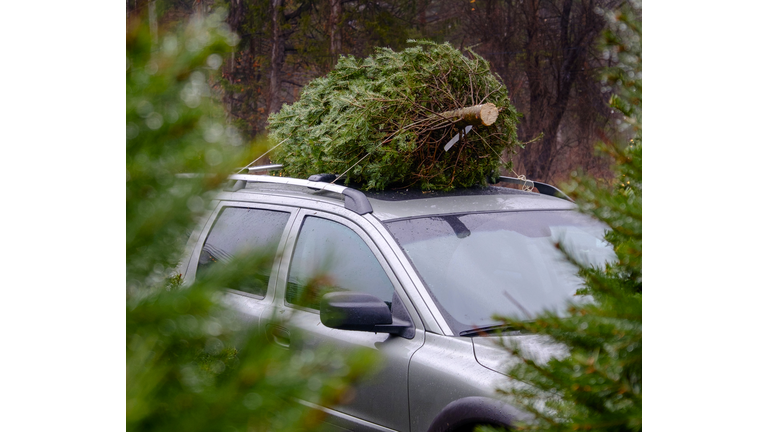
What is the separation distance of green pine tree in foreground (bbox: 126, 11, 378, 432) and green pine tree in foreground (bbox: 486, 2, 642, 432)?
595 millimetres

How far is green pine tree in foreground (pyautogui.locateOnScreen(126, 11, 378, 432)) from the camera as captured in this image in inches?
27.5

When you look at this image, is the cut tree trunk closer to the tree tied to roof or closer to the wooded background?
the tree tied to roof

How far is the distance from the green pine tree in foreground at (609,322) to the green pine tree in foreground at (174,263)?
59 centimetres

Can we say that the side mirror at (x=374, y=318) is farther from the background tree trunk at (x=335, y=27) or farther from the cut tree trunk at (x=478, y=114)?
the background tree trunk at (x=335, y=27)

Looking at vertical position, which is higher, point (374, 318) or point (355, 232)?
point (355, 232)

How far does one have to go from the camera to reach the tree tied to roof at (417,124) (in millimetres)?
3805

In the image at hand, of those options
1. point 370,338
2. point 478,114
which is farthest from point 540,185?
point 370,338

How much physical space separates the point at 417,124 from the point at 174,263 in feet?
10.3

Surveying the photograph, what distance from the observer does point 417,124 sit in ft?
12.5

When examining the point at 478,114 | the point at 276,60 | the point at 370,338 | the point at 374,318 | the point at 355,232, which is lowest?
the point at 370,338

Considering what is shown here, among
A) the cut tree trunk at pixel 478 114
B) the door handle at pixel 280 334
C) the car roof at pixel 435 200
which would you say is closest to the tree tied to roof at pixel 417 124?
the cut tree trunk at pixel 478 114

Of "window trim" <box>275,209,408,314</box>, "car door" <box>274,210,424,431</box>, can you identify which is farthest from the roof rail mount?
"car door" <box>274,210,424,431</box>

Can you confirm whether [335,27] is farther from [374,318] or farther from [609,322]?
[609,322]

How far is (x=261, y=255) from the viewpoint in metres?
0.76
